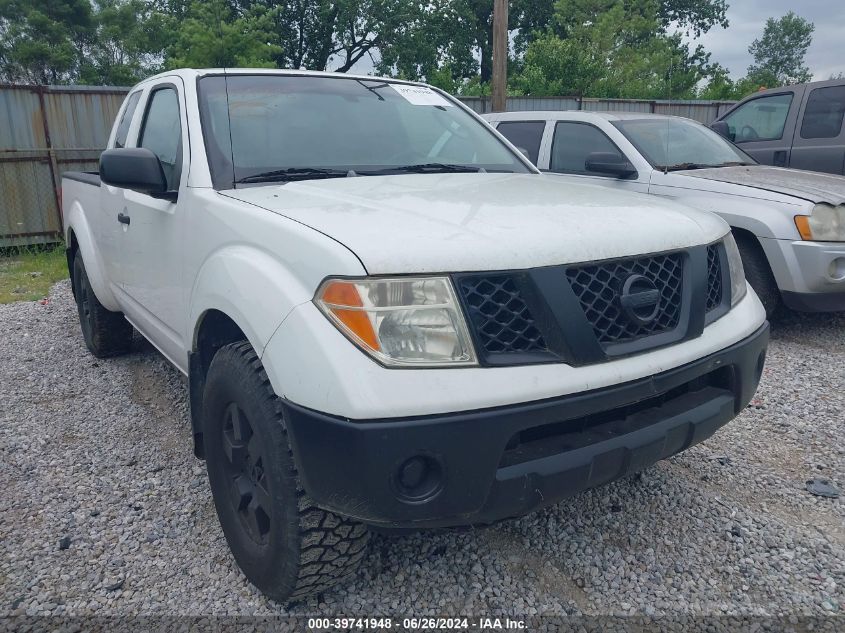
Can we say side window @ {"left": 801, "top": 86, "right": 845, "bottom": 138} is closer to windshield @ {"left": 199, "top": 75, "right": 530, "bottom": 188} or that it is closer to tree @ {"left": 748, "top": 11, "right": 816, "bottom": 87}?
windshield @ {"left": 199, "top": 75, "right": 530, "bottom": 188}

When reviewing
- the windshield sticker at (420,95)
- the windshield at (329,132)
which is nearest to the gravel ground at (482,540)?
the windshield at (329,132)

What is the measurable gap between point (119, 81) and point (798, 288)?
28.5 meters

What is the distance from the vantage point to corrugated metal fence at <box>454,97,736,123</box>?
45.5 ft

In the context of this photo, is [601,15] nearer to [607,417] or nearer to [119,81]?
[119,81]

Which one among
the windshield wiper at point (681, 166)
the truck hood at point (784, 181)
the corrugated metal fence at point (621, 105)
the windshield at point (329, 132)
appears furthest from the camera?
the corrugated metal fence at point (621, 105)

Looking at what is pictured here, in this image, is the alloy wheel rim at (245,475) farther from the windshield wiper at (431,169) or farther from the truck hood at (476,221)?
the windshield wiper at (431,169)

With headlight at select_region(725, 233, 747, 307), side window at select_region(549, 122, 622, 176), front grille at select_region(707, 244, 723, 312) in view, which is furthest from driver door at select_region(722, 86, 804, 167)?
front grille at select_region(707, 244, 723, 312)

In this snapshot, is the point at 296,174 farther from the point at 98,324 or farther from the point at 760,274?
the point at 760,274

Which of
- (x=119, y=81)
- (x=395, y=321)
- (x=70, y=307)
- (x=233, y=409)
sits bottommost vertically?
(x=70, y=307)

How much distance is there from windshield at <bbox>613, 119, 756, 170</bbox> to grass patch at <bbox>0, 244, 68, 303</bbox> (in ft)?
19.3

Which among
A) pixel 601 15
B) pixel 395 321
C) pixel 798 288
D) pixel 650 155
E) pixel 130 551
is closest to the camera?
pixel 395 321

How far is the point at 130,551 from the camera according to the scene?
2508 mm

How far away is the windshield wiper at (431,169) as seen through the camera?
2881 millimetres

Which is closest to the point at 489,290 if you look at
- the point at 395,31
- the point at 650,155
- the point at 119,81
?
the point at 650,155
